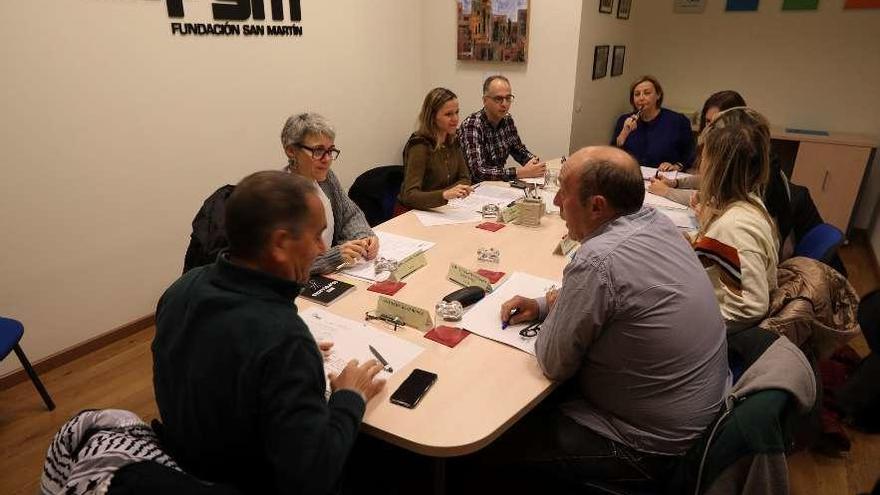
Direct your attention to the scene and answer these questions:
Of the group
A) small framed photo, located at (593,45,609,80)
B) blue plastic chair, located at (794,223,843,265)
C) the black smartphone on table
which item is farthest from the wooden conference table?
small framed photo, located at (593,45,609,80)

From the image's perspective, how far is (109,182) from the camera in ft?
8.49

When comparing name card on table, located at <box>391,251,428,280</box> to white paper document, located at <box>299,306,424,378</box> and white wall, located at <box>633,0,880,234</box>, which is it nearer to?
white paper document, located at <box>299,306,424,378</box>


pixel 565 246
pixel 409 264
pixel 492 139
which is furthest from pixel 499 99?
pixel 409 264

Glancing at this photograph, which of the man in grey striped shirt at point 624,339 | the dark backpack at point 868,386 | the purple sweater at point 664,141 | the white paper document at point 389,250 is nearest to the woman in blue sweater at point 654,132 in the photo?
the purple sweater at point 664,141

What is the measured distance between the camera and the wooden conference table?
111 cm

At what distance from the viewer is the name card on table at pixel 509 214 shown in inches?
93.8

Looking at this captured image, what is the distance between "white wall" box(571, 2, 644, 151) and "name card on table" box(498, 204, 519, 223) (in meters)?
1.92

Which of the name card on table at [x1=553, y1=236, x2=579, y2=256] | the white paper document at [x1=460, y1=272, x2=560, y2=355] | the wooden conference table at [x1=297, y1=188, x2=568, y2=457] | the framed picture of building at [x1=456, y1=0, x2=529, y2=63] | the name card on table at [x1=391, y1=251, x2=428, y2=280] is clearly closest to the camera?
the wooden conference table at [x1=297, y1=188, x2=568, y2=457]

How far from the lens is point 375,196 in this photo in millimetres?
3059

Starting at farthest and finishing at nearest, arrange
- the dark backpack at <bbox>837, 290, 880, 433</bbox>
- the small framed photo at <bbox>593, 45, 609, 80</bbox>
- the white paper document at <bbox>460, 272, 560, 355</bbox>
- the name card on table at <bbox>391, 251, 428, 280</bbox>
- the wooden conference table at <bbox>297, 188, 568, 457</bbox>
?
1. the small framed photo at <bbox>593, 45, 609, 80</bbox>
2. the name card on table at <bbox>391, 251, 428, 280</bbox>
3. the white paper document at <bbox>460, 272, 560, 355</bbox>
4. the wooden conference table at <bbox>297, 188, 568, 457</bbox>
5. the dark backpack at <bbox>837, 290, 880, 433</bbox>

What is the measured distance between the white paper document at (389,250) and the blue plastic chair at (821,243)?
1477mm

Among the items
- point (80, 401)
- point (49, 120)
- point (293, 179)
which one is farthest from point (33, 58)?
point (293, 179)

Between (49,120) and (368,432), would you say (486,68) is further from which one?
(368,432)

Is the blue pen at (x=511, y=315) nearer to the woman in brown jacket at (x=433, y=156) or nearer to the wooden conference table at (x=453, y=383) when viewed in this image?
the wooden conference table at (x=453, y=383)
